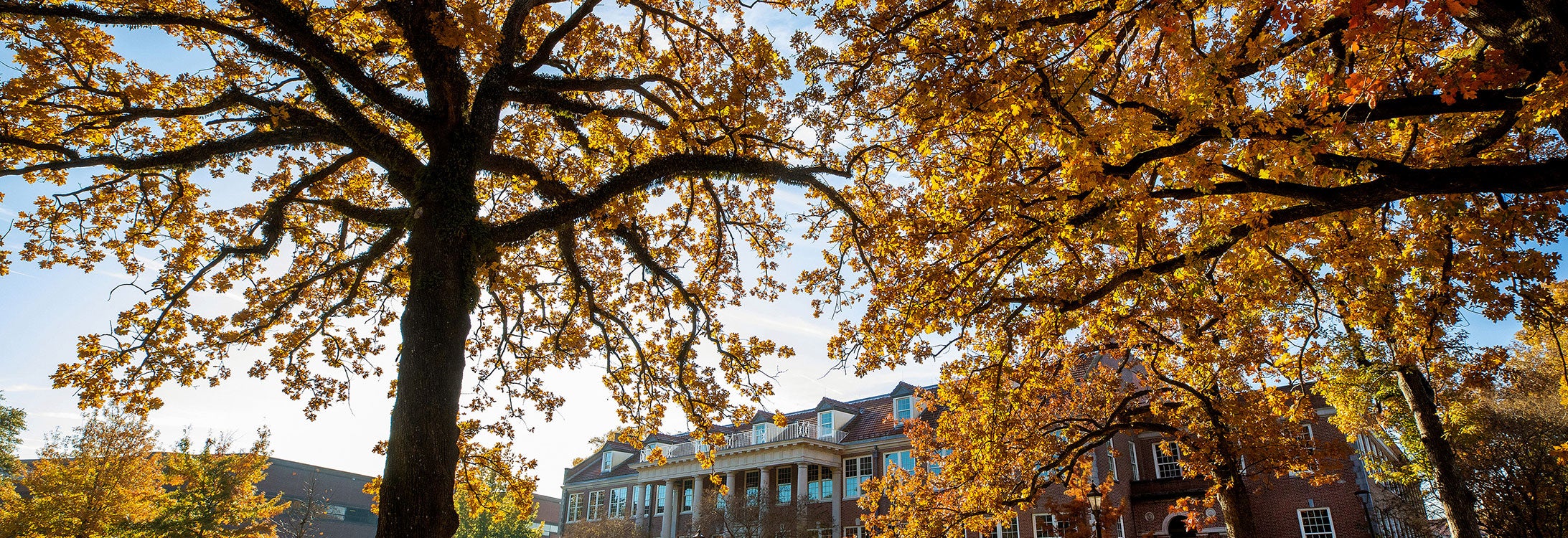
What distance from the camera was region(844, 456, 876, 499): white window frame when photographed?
3297 centimetres

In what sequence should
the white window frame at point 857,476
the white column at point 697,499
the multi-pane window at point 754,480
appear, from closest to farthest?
the white window frame at point 857,476
the white column at point 697,499
the multi-pane window at point 754,480

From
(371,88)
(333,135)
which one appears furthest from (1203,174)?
(333,135)

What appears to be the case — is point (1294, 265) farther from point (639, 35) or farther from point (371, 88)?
point (371, 88)

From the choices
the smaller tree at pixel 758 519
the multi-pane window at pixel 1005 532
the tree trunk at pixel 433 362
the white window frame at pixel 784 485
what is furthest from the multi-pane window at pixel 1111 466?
the tree trunk at pixel 433 362

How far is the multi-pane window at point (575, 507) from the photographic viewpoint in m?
45.6

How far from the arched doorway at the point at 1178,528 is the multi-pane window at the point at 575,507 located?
32.9m

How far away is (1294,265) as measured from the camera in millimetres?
9227

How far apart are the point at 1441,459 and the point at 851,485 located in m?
22.6

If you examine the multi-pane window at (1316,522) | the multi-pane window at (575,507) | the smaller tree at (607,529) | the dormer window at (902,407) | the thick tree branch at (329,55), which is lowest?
the smaller tree at (607,529)

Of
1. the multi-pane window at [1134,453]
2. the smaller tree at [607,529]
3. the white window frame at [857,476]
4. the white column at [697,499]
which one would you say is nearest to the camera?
the multi-pane window at [1134,453]

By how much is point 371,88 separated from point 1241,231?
30.3ft

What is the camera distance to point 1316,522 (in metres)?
22.3

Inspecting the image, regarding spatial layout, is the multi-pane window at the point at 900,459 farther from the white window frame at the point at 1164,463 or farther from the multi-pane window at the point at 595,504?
the multi-pane window at the point at 595,504

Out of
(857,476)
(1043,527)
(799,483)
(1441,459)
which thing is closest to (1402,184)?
(1441,459)
